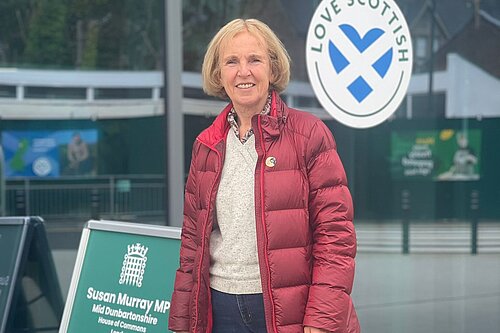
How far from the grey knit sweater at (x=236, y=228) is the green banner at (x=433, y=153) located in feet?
7.97

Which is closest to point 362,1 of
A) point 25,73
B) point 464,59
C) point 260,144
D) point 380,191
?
point 464,59

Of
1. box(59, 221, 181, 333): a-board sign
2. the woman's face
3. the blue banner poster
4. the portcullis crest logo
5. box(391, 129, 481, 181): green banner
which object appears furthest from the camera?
the blue banner poster

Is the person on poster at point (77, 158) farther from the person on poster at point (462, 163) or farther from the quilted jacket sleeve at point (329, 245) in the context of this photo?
the quilted jacket sleeve at point (329, 245)

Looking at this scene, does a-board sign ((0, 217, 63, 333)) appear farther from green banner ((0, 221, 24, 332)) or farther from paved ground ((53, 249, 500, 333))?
paved ground ((53, 249, 500, 333))

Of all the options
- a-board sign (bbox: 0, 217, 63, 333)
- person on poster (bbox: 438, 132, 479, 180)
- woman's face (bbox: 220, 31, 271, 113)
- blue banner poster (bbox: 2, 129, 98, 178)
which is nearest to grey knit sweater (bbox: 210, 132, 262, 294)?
woman's face (bbox: 220, 31, 271, 113)

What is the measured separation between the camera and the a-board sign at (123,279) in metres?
3.67

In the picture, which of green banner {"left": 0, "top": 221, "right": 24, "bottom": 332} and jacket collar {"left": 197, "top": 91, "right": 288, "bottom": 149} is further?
green banner {"left": 0, "top": 221, "right": 24, "bottom": 332}

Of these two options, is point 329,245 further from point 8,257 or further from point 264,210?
point 8,257

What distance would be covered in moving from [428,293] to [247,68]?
288 centimetres

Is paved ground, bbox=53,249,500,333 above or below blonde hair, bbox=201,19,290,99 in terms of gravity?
below

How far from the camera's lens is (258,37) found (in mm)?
2547

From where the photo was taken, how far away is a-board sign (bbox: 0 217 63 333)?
4340 mm

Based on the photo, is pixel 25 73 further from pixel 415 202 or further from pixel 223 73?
pixel 223 73

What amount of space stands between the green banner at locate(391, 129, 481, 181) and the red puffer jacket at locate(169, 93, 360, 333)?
240 cm
